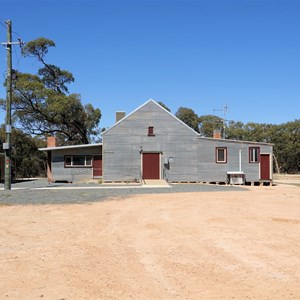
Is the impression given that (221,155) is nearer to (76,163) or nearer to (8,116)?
(76,163)

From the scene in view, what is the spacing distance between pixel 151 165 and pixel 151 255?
22.3m

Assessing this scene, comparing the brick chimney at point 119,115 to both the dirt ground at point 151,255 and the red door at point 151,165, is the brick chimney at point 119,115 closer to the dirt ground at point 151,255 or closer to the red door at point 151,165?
the red door at point 151,165

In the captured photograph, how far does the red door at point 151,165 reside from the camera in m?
28.8

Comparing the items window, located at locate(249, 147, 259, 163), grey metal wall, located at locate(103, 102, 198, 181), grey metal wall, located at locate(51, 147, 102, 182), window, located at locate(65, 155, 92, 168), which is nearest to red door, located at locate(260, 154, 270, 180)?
window, located at locate(249, 147, 259, 163)

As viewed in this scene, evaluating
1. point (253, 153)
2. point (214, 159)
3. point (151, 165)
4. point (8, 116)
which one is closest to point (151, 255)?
point (8, 116)

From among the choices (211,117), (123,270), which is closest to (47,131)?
(211,117)

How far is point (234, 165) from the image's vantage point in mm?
29172

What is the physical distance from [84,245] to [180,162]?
21919mm

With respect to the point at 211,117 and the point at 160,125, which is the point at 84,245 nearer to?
the point at 160,125

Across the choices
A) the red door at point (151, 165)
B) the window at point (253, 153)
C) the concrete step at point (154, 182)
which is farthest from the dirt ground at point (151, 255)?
the window at point (253, 153)

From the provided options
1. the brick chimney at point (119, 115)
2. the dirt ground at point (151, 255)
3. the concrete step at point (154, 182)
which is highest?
the brick chimney at point (119, 115)

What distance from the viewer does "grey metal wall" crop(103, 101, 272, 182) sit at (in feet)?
94.3

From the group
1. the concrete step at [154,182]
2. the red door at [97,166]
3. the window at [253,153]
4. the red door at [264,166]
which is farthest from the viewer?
the red door at [97,166]

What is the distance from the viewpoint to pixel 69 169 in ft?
99.3
